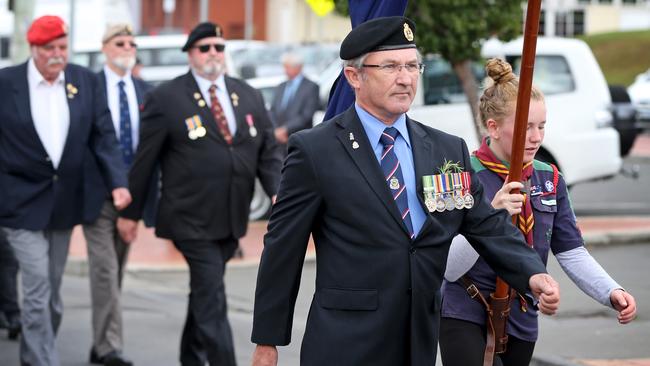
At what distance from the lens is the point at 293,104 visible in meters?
15.8

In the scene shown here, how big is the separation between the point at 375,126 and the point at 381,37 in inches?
11.4

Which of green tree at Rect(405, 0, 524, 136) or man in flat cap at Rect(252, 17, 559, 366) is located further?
green tree at Rect(405, 0, 524, 136)

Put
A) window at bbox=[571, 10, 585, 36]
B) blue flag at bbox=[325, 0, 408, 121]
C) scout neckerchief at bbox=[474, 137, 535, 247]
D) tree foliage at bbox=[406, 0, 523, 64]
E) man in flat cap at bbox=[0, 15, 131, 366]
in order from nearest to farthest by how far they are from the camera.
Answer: scout neckerchief at bbox=[474, 137, 535, 247], blue flag at bbox=[325, 0, 408, 121], man in flat cap at bbox=[0, 15, 131, 366], tree foliage at bbox=[406, 0, 523, 64], window at bbox=[571, 10, 585, 36]

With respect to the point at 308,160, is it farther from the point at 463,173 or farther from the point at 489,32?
the point at 489,32

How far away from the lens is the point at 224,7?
71125 millimetres

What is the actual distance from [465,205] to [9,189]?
3.86m

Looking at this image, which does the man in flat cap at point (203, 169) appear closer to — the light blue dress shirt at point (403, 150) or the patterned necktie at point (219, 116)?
the patterned necktie at point (219, 116)

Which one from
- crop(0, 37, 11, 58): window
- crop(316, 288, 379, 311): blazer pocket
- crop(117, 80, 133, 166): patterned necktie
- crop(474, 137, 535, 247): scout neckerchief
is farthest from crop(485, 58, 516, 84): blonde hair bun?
crop(0, 37, 11, 58): window

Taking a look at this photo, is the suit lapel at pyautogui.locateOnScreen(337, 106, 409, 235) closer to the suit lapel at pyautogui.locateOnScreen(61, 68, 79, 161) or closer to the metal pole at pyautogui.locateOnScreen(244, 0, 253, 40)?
the suit lapel at pyautogui.locateOnScreen(61, 68, 79, 161)

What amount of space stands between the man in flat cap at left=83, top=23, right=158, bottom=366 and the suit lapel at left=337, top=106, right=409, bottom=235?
3774 mm

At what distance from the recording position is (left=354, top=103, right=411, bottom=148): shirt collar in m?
4.52

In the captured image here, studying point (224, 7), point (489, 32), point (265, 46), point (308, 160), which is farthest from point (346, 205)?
point (224, 7)

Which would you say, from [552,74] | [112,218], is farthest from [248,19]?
[112,218]

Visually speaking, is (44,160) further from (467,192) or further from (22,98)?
(467,192)
